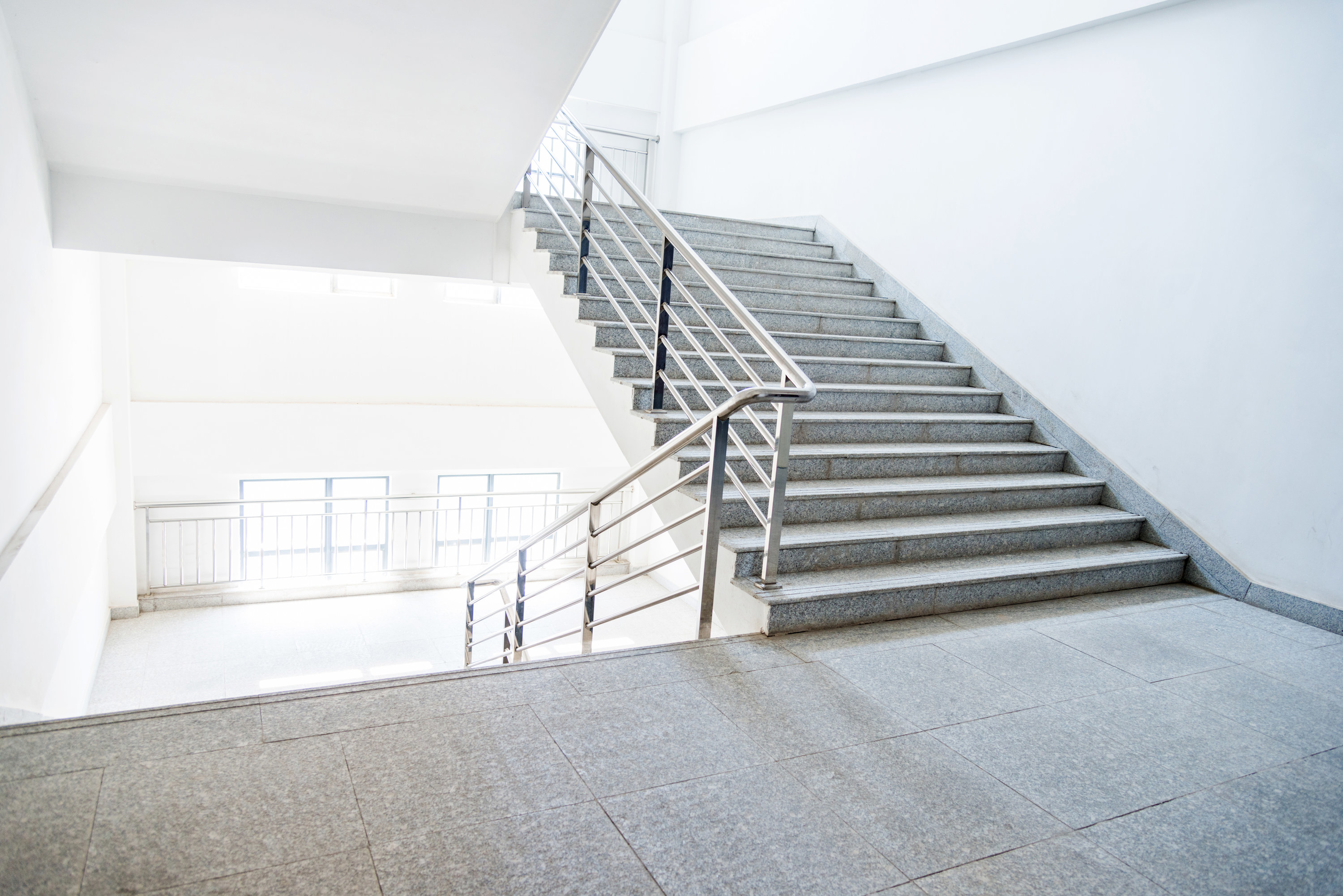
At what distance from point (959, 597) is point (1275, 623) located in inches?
56.2

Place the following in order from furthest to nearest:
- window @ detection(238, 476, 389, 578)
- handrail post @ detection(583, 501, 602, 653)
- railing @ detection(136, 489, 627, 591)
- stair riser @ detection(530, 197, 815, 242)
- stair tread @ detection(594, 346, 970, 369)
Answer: window @ detection(238, 476, 389, 578) < railing @ detection(136, 489, 627, 591) < stair riser @ detection(530, 197, 815, 242) < stair tread @ detection(594, 346, 970, 369) < handrail post @ detection(583, 501, 602, 653)

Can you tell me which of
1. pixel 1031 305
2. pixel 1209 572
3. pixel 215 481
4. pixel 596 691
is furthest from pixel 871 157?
pixel 215 481

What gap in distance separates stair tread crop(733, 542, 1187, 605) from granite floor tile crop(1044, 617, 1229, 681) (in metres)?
0.33

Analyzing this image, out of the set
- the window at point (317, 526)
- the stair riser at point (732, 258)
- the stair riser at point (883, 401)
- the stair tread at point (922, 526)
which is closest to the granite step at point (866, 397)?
the stair riser at point (883, 401)

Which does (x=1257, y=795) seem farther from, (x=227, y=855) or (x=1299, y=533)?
(x=227, y=855)

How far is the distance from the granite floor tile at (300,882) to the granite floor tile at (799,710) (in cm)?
100

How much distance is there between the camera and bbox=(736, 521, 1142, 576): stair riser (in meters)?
3.29

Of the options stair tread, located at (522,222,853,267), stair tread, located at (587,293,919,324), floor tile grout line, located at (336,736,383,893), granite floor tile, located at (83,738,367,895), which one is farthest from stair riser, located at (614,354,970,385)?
granite floor tile, located at (83,738,367,895)

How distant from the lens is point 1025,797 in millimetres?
1990

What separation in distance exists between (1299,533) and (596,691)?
321 cm

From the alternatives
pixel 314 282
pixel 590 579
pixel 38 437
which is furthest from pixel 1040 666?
pixel 314 282

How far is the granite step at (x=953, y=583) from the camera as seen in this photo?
297 centimetres

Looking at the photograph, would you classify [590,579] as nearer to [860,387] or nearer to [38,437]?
[860,387]

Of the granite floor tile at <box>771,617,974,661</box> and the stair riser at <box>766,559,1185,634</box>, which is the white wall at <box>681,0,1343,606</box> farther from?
the granite floor tile at <box>771,617,974,661</box>
